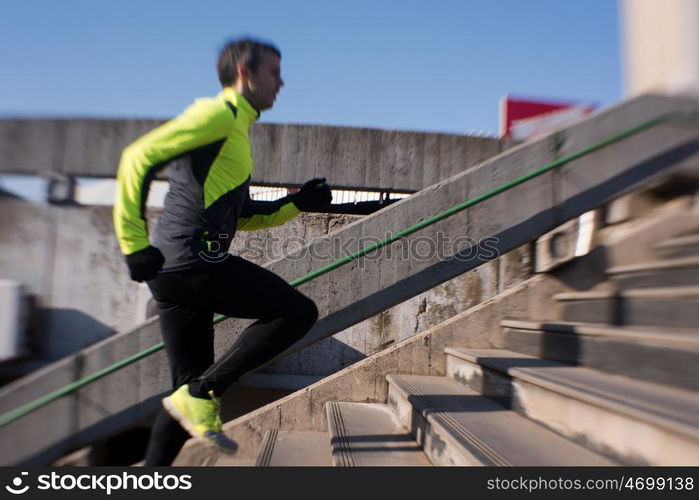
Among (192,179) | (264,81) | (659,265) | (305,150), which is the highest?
(305,150)

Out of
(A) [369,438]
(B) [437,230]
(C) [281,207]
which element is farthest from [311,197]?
(A) [369,438]

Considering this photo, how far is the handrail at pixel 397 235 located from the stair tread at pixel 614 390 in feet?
3.08

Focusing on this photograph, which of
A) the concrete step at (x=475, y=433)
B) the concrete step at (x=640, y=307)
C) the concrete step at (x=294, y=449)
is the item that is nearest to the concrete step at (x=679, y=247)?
the concrete step at (x=640, y=307)

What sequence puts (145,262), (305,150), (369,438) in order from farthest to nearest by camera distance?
(305,150), (369,438), (145,262)

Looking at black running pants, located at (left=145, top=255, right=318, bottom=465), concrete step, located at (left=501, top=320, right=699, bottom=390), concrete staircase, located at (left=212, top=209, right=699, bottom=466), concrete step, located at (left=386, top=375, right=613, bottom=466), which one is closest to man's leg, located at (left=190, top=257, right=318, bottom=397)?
black running pants, located at (left=145, top=255, right=318, bottom=465)

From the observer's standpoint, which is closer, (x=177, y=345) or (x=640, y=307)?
(x=177, y=345)

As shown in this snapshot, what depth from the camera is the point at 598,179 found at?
3.15m

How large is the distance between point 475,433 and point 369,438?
2.43 feet

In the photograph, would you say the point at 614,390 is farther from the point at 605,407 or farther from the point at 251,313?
the point at 251,313

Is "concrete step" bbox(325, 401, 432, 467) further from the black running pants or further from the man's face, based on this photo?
the man's face

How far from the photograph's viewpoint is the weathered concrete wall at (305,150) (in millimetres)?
4141

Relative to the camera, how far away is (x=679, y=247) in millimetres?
2986

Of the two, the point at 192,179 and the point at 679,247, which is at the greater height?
the point at 192,179
